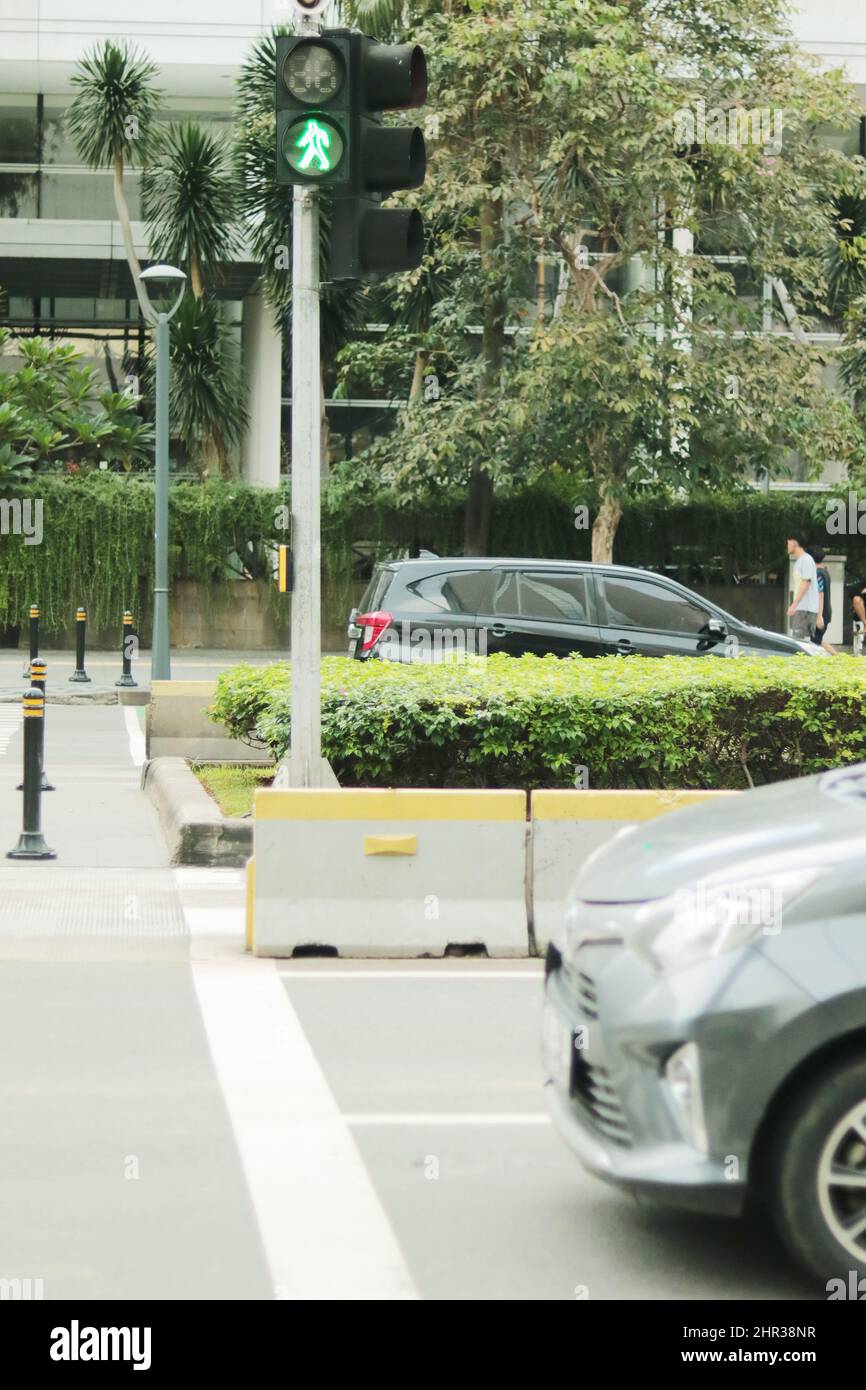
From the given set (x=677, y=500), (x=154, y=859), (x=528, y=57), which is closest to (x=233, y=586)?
(x=677, y=500)

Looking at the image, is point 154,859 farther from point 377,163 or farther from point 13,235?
point 13,235

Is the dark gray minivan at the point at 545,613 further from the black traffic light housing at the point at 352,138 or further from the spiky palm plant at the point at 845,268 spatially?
the spiky palm plant at the point at 845,268

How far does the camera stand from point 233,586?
110 feet

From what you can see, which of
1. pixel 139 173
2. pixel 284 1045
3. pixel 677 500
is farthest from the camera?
pixel 139 173

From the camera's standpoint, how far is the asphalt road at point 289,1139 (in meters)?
4.41

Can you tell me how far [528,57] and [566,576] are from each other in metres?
13.8

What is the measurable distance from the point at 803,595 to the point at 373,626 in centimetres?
747

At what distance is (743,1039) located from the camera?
4004 millimetres

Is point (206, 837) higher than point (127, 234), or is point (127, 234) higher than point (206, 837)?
point (127, 234)

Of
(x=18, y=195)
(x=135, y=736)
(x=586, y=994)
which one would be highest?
(x=18, y=195)

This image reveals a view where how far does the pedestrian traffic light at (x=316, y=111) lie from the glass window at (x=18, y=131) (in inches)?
1257

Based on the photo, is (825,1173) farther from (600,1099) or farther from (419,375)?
(419,375)

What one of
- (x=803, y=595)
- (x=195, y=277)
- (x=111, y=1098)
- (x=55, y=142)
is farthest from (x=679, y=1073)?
(x=55, y=142)

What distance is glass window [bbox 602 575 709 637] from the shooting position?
15070mm
